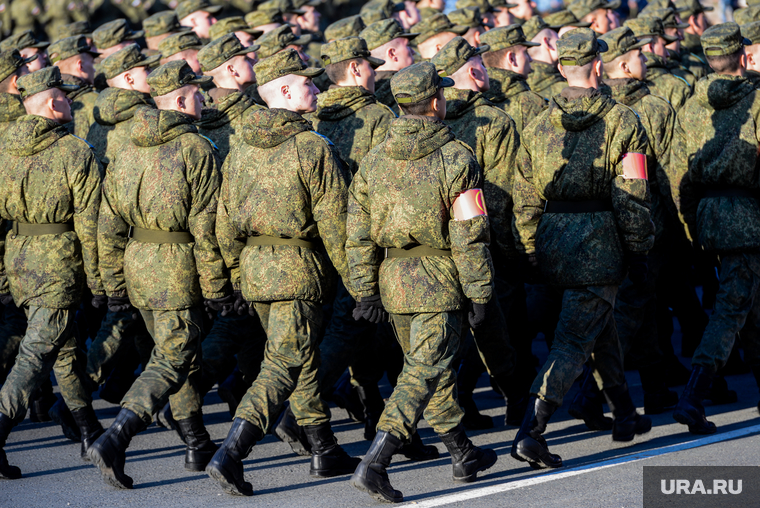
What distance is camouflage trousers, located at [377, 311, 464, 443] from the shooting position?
5051 mm

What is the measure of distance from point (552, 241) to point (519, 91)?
2020mm

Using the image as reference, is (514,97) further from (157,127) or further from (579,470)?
(579,470)

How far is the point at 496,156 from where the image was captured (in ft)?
21.5

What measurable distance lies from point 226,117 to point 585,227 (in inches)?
107

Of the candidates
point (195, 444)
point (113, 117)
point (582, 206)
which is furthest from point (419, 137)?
point (113, 117)

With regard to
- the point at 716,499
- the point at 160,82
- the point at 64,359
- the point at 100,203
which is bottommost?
the point at 716,499

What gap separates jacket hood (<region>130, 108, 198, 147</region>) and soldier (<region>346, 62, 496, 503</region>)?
47.6 inches

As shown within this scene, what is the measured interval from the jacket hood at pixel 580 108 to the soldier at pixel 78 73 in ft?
14.0

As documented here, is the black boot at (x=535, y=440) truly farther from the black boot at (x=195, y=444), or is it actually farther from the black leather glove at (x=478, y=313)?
the black boot at (x=195, y=444)

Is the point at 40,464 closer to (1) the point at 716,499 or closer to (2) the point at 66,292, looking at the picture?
(2) the point at 66,292

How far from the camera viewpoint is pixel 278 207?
5496 millimetres

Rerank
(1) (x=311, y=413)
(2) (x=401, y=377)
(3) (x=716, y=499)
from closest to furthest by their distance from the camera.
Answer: (3) (x=716, y=499) → (2) (x=401, y=377) → (1) (x=311, y=413)

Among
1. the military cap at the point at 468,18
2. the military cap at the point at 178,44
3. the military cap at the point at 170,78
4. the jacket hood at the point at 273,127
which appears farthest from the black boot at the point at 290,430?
the military cap at the point at 468,18

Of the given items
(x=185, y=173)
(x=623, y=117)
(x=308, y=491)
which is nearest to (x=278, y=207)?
(x=185, y=173)
